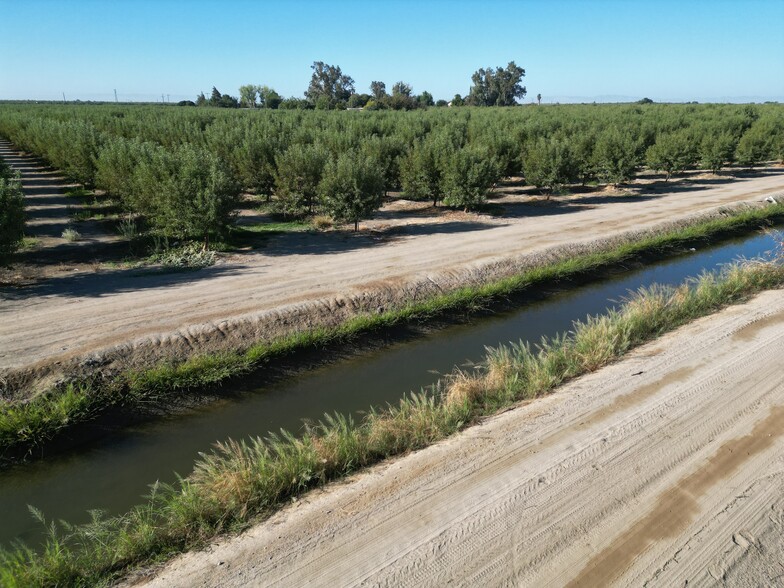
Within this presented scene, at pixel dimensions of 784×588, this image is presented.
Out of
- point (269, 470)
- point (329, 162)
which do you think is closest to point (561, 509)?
point (269, 470)

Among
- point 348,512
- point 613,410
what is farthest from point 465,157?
point 348,512

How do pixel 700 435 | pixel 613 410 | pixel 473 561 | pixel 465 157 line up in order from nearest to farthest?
pixel 473 561
pixel 700 435
pixel 613 410
pixel 465 157

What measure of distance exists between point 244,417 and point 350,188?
12109 mm

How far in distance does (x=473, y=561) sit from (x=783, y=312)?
11737 mm

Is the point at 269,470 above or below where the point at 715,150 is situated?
below

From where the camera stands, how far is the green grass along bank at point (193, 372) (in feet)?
28.3

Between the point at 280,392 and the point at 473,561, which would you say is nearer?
the point at 473,561

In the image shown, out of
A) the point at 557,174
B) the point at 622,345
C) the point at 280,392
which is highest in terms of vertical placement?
the point at 557,174

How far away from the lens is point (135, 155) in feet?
66.3

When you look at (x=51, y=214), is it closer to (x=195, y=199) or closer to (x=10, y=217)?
(x=10, y=217)

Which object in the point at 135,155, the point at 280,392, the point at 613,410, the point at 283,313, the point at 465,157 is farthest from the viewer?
the point at 465,157

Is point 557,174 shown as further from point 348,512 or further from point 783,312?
point 348,512

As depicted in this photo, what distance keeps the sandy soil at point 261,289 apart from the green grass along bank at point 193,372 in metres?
0.42

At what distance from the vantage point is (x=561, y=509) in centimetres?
646
